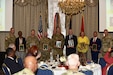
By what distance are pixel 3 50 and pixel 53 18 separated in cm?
261

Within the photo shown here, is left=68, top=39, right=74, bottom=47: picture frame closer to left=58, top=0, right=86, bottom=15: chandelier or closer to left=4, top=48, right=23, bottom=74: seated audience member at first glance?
left=58, top=0, right=86, bottom=15: chandelier

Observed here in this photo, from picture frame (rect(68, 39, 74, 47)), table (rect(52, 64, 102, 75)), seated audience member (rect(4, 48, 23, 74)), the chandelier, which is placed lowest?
table (rect(52, 64, 102, 75))

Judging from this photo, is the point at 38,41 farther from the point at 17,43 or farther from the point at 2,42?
the point at 2,42

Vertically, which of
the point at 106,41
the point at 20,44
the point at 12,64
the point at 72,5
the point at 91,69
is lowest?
the point at 91,69

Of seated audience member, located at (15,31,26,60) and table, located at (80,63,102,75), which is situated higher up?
seated audience member, located at (15,31,26,60)

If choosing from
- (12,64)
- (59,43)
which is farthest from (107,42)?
(12,64)

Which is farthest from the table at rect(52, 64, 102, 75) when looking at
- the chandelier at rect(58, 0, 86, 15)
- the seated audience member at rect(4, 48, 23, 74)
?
the chandelier at rect(58, 0, 86, 15)

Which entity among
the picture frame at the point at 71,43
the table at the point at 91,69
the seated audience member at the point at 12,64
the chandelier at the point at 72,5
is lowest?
the table at the point at 91,69

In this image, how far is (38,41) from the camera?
1110 cm

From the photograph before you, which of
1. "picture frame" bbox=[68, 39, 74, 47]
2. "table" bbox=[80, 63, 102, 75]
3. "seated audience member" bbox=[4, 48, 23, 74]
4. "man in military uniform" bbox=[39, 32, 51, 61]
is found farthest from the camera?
"man in military uniform" bbox=[39, 32, 51, 61]

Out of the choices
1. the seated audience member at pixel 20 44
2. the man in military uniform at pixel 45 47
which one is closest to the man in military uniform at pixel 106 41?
the man in military uniform at pixel 45 47

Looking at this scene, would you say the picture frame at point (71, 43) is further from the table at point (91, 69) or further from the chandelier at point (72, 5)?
the table at point (91, 69)

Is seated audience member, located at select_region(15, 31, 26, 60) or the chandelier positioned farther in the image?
seated audience member, located at select_region(15, 31, 26, 60)

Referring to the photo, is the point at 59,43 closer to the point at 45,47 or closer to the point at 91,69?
the point at 45,47
